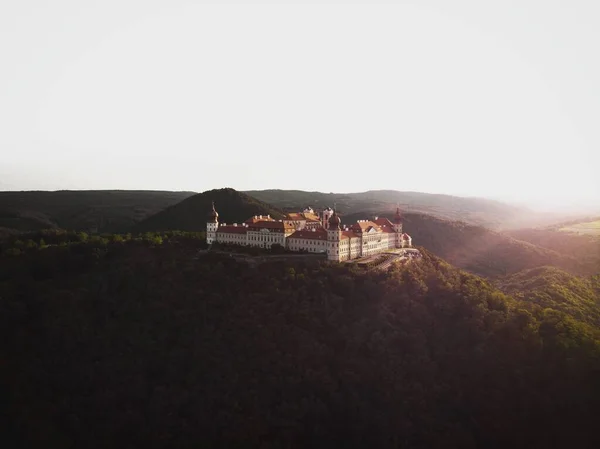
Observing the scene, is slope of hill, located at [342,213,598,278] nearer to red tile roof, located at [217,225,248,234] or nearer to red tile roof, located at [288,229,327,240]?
red tile roof, located at [288,229,327,240]

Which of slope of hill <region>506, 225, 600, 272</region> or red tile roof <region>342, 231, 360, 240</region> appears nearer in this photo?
red tile roof <region>342, 231, 360, 240</region>

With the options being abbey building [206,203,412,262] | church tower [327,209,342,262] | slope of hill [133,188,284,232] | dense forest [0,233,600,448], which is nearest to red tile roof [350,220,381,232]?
abbey building [206,203,412,262]

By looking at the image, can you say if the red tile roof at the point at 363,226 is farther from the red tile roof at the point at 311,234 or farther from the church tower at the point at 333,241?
the church tower at the point at 333,241

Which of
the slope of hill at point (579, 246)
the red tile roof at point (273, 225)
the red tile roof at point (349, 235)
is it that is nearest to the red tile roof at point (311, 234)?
the red tile roof at point (273, 225)

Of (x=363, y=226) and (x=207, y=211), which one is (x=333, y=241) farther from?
(x=207, y=211)

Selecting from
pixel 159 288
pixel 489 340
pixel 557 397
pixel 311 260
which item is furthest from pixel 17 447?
pixel 557 397

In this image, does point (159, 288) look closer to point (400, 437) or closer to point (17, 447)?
point (17, 447)
